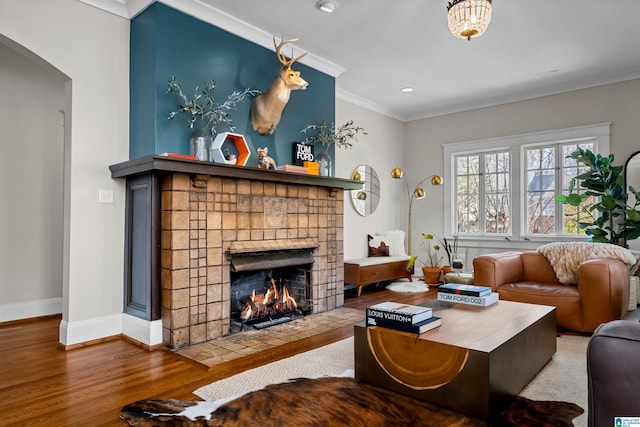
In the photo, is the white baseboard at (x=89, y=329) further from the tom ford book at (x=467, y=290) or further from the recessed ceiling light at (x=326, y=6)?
the recessed ceiling light at (x=326, y=6)

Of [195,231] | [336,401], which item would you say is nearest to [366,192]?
[195,231]

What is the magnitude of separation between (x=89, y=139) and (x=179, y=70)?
0.89 m

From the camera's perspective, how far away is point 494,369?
1824 millimetres

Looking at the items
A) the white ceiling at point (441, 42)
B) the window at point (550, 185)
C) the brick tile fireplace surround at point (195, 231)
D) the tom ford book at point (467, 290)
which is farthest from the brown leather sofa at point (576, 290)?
the white ceiling at point (441, 42)

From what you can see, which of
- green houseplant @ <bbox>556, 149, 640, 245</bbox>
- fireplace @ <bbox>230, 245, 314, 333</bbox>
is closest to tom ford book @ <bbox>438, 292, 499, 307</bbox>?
fireplace @ <bbox>230, 245, 314, 333</bbox>

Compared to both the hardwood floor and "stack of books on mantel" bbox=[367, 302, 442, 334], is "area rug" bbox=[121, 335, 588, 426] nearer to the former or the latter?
the hardwood floor

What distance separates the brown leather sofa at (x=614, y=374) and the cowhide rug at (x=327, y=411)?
0.78m

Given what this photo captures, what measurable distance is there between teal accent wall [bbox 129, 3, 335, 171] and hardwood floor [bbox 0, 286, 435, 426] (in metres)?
1.54

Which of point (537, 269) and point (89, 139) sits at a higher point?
point (89, 139)

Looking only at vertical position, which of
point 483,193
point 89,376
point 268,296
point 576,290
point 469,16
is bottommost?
point 89,376

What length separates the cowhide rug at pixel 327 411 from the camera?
183 cm

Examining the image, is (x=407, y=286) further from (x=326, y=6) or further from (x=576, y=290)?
(x=326, y=6)

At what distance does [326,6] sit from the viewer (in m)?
3.38

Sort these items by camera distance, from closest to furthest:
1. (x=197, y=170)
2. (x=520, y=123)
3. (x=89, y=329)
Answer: (x=197, y=170) < (x=89, y=329) < (x=520, y=123)
